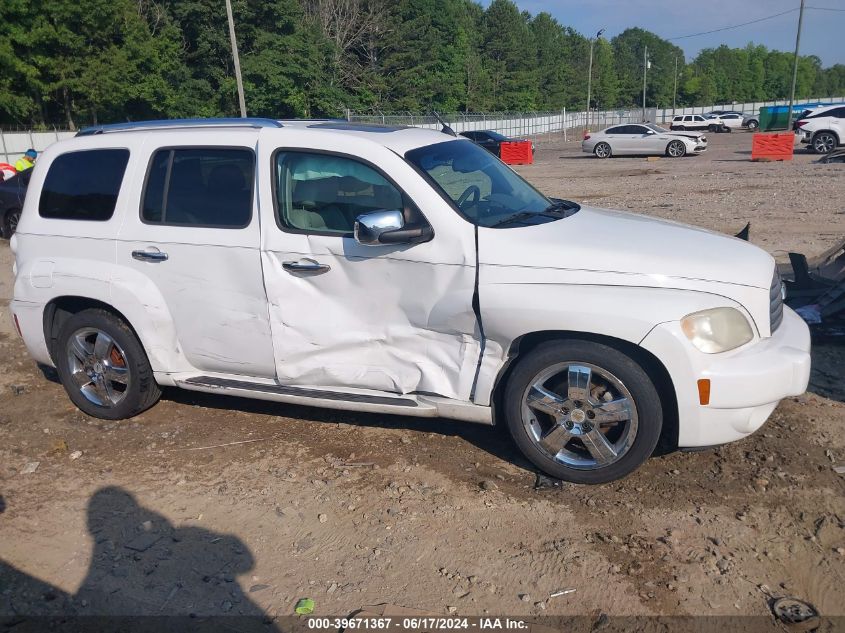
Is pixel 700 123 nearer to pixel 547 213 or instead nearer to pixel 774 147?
pixel 774 147

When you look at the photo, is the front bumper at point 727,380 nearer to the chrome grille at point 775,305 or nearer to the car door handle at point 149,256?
the chrome grille at point 775,305

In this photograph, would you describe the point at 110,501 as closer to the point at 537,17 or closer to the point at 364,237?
the point at 364,237

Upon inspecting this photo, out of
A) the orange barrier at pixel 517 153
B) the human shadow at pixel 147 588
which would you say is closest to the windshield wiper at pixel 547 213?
the human shadow at pixel 147 588

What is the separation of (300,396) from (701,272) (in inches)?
94.7

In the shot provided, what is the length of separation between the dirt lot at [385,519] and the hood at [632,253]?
1.14 metres

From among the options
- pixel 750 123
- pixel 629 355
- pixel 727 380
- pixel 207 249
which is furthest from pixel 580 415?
pixel 750 123

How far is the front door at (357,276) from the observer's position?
4.20 metres

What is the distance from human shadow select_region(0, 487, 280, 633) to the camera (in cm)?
325

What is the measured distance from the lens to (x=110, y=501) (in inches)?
168

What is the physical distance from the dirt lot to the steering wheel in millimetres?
1489

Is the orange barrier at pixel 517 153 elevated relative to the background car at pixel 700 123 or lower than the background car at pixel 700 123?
elevated

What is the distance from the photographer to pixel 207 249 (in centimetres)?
464

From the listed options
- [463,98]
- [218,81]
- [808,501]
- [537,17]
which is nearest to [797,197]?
[808,501]

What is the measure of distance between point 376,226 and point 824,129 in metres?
30.4
